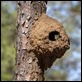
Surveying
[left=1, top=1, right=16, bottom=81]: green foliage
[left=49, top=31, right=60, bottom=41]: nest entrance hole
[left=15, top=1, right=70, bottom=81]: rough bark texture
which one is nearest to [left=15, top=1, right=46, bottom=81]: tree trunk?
[left=15, top=1, right=70, bottom=81]: rough bark texture

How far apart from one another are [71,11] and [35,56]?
315 inches

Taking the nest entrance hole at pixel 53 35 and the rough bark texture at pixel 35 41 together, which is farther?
the nest entrance hole at pixel 53 35

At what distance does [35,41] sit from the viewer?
140 inches

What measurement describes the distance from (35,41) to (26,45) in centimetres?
11

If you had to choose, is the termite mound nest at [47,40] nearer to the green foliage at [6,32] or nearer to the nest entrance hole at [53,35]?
the nest entrance hole at [53,35]

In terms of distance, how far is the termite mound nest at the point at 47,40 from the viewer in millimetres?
3529

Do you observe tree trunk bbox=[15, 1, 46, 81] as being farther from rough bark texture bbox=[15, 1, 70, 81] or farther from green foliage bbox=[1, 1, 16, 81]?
green foliage bbox=[1, 1, 16, 81]

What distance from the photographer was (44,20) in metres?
3.60

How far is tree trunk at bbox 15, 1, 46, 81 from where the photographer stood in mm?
3398

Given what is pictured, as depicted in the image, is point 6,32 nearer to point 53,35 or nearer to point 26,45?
point 53,35

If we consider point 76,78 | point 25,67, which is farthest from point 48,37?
point 76,78

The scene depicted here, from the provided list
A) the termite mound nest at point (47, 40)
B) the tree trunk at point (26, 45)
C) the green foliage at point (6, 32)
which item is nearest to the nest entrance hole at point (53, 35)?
the termite mound nest at point (47, 40)

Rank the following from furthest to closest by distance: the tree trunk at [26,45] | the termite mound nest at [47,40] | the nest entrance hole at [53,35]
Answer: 1. the nest entrance hole at [53,35]
2. the termite mound nest at [47,40]
3. the tree trunk at [26,45]

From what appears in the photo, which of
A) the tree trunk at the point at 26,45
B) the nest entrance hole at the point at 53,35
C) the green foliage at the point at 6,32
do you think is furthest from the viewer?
the green foliage at the point at 6,32
